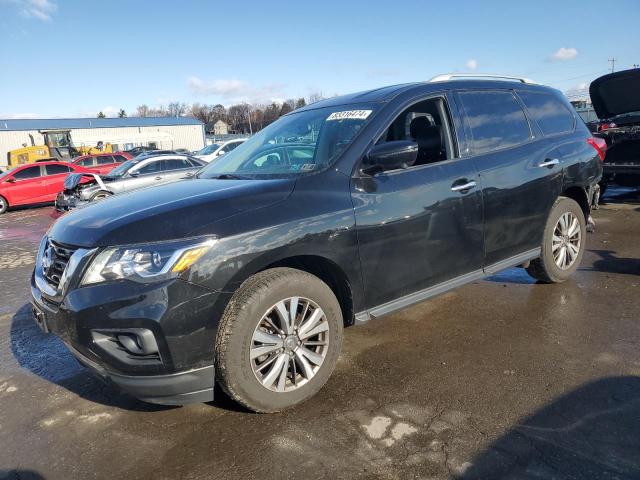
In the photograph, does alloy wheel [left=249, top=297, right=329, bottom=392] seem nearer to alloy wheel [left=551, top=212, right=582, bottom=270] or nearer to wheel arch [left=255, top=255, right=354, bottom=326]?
wheel arch [left=255, top=255, right=354, bottom=326]

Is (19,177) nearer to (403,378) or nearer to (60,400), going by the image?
(60,400)

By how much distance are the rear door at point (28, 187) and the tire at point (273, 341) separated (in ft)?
55.6

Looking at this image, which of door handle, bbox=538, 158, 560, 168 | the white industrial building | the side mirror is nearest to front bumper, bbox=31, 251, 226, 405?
the side mirror

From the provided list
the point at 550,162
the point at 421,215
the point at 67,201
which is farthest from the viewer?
the point at 67,201

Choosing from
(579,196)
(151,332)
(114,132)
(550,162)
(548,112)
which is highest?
(114,132)

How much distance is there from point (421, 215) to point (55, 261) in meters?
2.30

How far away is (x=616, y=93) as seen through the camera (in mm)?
8164

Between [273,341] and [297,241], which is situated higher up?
[297,241]

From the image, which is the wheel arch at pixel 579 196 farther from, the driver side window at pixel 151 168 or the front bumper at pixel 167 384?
the driver side window at pixel 151 168

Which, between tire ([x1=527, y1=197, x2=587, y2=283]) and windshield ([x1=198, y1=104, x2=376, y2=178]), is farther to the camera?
tire ([x1=527, y1=197, x2=587, y2=283])

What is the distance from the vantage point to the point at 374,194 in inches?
122

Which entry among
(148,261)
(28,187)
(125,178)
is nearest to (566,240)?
(148,261)

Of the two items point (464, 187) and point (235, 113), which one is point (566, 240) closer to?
point (464, 187)

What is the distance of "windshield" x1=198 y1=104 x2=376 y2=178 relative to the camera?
10.7 feet
